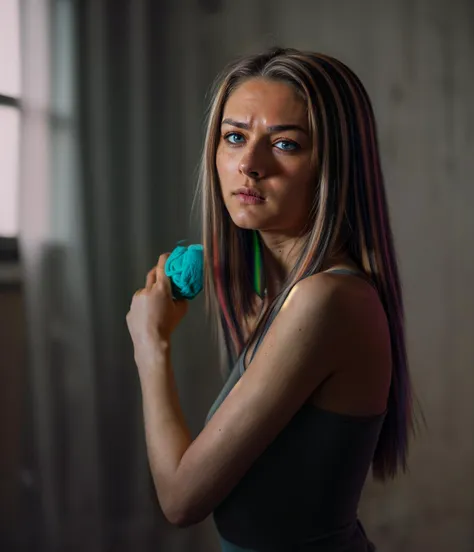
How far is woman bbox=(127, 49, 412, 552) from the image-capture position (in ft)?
2.41

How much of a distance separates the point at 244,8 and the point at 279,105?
2.43ft

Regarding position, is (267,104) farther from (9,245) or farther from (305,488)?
(9,245)

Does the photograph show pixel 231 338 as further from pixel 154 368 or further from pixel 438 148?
pixel 438 148

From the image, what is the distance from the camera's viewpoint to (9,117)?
127cm

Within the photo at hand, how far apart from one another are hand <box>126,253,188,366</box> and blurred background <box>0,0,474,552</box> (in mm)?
490

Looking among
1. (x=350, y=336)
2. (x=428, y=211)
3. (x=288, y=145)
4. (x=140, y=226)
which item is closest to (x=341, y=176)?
(x=288, y=145)

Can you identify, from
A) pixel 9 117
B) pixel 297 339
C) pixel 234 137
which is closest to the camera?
pixel 297 339

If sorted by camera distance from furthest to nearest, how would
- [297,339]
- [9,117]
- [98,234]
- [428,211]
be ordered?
[428,211] → [98,234] → [9,117] → [297,339]

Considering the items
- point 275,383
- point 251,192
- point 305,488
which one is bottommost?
point 305,488

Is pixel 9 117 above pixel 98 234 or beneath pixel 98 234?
above

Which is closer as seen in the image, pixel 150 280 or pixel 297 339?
pixel 297 339

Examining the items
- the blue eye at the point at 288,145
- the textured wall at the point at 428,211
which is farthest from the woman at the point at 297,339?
the textured wall at the point at 428,211

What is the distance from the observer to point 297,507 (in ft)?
2.59

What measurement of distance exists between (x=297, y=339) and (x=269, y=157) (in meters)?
0.22
